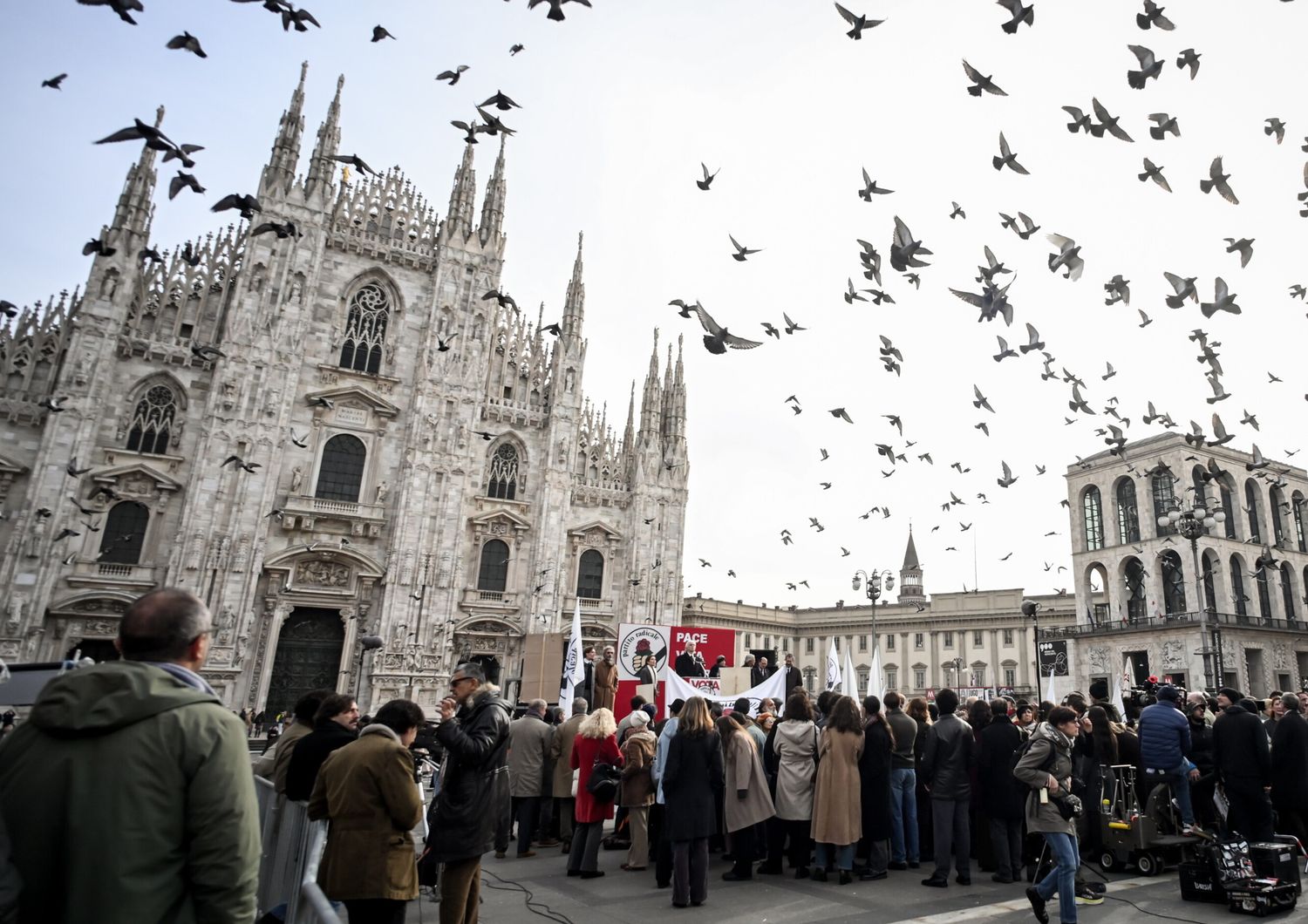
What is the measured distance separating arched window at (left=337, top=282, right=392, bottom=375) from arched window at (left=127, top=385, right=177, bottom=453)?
6250 millimetres

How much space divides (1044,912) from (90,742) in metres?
7.32

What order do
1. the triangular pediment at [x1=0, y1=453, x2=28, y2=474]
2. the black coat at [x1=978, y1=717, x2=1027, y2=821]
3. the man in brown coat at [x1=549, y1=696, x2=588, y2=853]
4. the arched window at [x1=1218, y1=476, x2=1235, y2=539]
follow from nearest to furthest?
the black coat at [x1=978, y1=717, x2=1027, y2=821], the man in brown coat at [x1=549, y1=696, x2=588, y2=853], the triangular pediment at [x1=0, y1=453, x2=28, y2=474], the arched window at [x1=1218, y1=476, x2=1235, y2=539]

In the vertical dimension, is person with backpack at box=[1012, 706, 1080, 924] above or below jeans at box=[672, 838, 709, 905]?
above

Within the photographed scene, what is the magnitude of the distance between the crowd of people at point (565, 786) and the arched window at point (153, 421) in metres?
23.6

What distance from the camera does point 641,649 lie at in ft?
56.0

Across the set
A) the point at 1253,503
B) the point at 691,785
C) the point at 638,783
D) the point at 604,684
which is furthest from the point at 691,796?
the point at 1253,503

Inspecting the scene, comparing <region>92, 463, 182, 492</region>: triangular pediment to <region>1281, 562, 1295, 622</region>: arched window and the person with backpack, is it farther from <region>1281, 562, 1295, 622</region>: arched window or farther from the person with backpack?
<region>1281, 562, 1295, 622</region>: arched window

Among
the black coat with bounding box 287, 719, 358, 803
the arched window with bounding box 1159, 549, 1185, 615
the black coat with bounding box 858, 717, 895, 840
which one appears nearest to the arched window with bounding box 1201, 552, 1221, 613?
the arched window with bounding box 1159, 549, 1185, 615

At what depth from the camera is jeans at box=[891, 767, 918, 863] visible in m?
9.05

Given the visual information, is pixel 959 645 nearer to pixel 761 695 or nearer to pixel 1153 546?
pixel 1153 546

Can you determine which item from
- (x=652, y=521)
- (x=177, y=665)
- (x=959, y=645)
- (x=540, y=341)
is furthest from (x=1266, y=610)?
(x=177, y=665)

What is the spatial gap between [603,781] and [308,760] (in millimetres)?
3766

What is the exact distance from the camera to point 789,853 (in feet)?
29.5

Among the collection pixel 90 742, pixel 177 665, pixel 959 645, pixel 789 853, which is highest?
pixel 959 645
